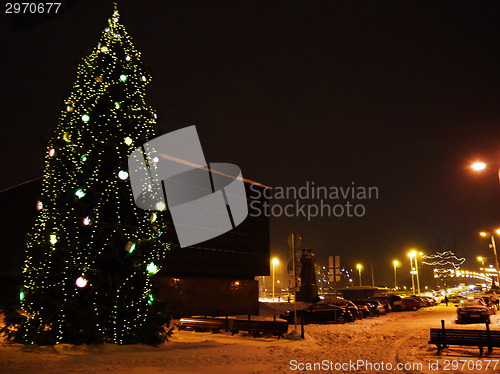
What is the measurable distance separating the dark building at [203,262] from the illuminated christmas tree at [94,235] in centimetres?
2108

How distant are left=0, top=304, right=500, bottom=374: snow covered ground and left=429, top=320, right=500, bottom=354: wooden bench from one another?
0.33 metres

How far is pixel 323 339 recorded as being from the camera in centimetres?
1759

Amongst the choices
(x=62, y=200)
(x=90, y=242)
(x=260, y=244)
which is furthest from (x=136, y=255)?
(x=260, y=244)

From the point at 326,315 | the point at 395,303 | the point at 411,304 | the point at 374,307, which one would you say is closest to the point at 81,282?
the point at 326,315

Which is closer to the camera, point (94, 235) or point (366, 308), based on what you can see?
point (94, 235)

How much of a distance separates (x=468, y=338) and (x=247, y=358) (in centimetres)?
713

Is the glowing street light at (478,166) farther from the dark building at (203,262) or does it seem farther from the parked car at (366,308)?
the dark building at (203,262)

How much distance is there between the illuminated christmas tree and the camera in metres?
14.0

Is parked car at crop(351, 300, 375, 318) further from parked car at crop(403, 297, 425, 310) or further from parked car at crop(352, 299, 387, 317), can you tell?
parked car at crop(403, 297, 425, 310)

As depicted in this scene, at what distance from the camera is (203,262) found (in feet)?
128

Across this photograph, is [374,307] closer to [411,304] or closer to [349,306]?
[349,306]

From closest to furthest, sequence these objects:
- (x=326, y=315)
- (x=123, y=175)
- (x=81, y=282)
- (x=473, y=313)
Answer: (x=81, y=282)
(x=123, y=175)
(x=473, y=313)
(x=326, y=315)

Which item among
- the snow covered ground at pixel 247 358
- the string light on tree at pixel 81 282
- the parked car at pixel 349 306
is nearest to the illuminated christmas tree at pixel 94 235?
the string light on tree at pixel 81 282

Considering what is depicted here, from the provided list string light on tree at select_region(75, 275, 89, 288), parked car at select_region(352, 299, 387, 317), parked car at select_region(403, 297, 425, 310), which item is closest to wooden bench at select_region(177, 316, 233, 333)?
string light on tree at select_region(75, 275, 89, 288)
